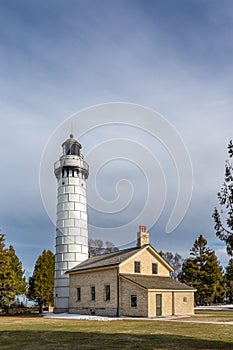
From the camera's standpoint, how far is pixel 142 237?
1393 inches

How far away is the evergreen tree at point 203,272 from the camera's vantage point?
45219 millimetres

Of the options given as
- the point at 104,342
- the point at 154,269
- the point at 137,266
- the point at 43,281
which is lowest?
the point at 104,342

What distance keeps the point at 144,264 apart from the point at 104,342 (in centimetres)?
1969

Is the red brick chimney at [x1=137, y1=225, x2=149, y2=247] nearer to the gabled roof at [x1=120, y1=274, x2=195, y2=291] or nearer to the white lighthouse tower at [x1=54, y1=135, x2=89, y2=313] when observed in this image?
the gabled roof at [x1=120, y1=274, x2=195, y2=291]

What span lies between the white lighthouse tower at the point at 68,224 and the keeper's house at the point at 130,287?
150 cm

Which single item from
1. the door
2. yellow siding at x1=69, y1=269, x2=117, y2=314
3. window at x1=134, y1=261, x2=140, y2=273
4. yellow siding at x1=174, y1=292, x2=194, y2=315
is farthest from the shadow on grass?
window at x1=134, y1=261, x2=140, y2=273

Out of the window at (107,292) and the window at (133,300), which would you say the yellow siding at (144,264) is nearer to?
the window at (107,292)

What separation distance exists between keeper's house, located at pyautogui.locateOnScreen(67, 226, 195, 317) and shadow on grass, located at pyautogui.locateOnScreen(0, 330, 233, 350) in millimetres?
13110

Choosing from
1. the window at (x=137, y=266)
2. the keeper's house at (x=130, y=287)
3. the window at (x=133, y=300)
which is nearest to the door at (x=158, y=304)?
the keeper's house at (x=130, y=287)

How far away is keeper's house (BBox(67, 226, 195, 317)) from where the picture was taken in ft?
96.9

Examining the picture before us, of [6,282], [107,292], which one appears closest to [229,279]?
[107,292]

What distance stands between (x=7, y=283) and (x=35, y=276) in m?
8.52

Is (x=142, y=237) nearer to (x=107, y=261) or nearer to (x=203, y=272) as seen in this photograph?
(x=107, y=261)

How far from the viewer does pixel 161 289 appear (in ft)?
97.7
